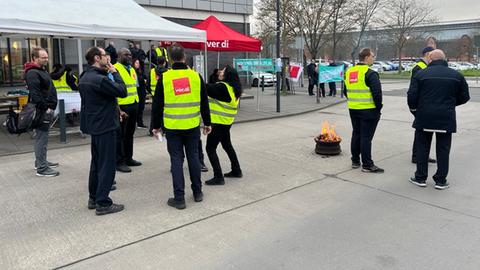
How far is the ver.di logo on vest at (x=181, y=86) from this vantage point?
4957 mm

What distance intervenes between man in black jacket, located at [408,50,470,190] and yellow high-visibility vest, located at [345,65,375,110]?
69cm

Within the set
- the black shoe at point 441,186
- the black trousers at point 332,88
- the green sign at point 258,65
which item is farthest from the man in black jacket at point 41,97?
the black trousers at point 332,88

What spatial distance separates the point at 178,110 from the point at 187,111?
0.11 meters

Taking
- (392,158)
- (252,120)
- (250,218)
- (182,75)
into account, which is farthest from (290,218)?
(252,120)

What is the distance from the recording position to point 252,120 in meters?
12.4

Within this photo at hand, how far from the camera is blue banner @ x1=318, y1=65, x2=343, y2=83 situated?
57.9 ft

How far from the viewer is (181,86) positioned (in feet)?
16.3

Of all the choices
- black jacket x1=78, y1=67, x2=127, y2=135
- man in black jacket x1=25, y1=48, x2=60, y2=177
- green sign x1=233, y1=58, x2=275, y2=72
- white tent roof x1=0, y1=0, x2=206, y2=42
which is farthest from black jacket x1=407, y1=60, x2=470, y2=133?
green sign x1=233, y1=58, x2=275, y2=72

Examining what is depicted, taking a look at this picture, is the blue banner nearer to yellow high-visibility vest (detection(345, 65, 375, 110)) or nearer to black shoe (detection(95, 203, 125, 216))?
yellow high-visibility vest (detection(345, 65, 375, 110))

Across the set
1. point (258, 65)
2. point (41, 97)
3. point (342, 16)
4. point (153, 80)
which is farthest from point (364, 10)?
point (41, 97)

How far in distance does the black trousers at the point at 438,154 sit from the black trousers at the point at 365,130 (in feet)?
2.42

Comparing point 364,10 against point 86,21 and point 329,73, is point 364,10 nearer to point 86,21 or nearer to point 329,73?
point 329,73

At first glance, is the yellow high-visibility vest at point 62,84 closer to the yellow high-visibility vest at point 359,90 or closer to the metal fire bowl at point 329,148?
the metal fire bowl at point 329,148

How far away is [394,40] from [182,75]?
4774 cm
